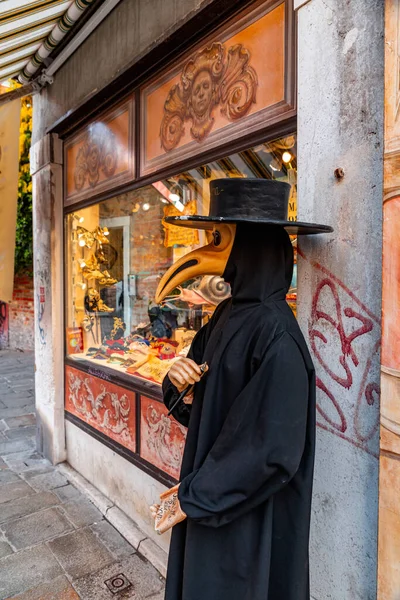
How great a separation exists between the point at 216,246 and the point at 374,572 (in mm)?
1340

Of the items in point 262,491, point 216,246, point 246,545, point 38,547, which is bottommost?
point 38,547

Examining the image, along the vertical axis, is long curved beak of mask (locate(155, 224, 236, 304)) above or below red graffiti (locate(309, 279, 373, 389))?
above

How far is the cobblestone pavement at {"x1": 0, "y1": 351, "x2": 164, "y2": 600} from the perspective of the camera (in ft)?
9.11

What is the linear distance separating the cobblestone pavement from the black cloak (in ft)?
5.25

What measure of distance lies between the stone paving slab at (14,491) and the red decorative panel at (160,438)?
146 cm

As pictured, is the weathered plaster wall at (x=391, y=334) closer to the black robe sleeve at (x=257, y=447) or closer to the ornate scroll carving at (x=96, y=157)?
the black robe sleeve at (x=257, y=447)

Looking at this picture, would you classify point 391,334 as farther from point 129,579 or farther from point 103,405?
point 103,405

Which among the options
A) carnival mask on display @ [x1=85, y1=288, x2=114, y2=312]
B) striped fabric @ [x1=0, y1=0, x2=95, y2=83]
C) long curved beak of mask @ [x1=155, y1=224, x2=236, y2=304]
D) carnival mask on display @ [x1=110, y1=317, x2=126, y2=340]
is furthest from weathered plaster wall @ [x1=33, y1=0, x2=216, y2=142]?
carnival mask on display @ [x1=110, y1=317, x2=126, y2=340]

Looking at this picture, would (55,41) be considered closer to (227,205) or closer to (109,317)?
(109,317)

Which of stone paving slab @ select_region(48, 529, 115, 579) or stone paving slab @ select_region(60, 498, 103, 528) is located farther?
stone paving slab @ select_region(60, 498, 103, 528)

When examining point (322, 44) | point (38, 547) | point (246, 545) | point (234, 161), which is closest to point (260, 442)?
point (246, 545)

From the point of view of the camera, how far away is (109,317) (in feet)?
14.9

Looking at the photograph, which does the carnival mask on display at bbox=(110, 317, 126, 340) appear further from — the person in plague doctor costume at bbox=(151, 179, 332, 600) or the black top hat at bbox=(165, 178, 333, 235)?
the black top hat at bbox=(165, 178, 333, 235)

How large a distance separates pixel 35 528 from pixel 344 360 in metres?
3.02
